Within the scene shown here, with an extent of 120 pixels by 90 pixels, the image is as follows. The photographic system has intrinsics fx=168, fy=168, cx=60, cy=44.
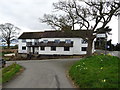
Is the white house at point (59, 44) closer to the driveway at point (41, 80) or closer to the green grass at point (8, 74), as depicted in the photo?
the green grass at point (8, 74)

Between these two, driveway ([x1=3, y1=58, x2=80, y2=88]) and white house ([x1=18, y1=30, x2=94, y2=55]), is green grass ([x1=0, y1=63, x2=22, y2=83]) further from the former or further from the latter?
white house ([x1=18, y1=30, x2=94, y2=55])

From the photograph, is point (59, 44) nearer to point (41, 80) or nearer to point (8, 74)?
point (8, 74)

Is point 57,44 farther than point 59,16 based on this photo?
Yes

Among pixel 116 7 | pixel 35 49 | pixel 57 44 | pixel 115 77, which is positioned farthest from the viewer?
pixel 35 49

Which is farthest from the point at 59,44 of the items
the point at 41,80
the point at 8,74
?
the point at 41,80

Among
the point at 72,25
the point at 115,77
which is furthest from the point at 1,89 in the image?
the point at 72,25

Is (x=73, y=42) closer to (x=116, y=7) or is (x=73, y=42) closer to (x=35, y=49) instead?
(x=35, y=49)

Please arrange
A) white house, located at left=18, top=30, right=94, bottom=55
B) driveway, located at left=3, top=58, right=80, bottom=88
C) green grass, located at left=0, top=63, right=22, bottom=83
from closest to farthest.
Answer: driveway, located at left=3, top=58, right=80, bottom=88 < green grass, located at left=0, top=63, right=22, bottom=83 < white house, located at left=18, top=30, right=94, bottom=55

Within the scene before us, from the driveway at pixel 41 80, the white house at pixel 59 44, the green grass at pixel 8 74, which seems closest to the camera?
the driveway at pixel 41 80

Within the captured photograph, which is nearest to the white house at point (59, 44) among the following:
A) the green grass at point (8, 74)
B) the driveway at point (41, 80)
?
the green grass at point (8, 74)

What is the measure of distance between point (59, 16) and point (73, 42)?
17402 mm

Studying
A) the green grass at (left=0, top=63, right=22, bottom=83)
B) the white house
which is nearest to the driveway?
the green grass at (left=0, top=63, right=22, bottom=83)

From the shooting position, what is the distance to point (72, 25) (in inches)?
1104

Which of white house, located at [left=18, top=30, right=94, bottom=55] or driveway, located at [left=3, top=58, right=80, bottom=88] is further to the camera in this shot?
white house, located at [left=18, top=30, right=94, bottom=55]
